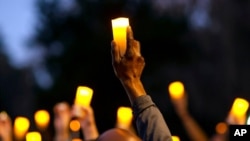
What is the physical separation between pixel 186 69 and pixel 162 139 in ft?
62.2

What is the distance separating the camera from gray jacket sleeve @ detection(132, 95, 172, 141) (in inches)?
149

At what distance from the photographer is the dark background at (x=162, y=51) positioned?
839 inches

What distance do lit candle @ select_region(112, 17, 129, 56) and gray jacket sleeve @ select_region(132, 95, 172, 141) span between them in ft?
0.71

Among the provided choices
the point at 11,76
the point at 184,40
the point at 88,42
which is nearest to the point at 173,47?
the point at 184,40

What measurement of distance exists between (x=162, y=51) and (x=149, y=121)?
60.6ft

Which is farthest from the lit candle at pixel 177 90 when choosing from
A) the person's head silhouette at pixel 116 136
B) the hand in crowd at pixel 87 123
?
the person's head silhouette at pixel 116 136

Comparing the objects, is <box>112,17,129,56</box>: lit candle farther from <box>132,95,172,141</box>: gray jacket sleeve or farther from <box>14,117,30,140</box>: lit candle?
<box>14,117,30,140</box>: lit candle

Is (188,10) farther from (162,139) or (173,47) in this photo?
(162,139)

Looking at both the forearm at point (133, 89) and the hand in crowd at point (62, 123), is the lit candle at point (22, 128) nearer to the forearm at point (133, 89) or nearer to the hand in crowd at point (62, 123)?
the hand in crowd at point (62, 123)

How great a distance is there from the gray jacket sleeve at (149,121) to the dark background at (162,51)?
16.5 m

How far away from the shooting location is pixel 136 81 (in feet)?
13.0

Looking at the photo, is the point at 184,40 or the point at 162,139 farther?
the point at 184,40

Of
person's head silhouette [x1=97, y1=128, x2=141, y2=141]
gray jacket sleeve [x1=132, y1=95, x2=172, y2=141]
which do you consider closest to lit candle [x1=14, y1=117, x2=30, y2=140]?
person's head silhouette [x1=97, y1=128, x2=141, y2=141]

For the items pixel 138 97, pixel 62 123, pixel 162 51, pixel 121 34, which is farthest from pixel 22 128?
pixel 162 51
